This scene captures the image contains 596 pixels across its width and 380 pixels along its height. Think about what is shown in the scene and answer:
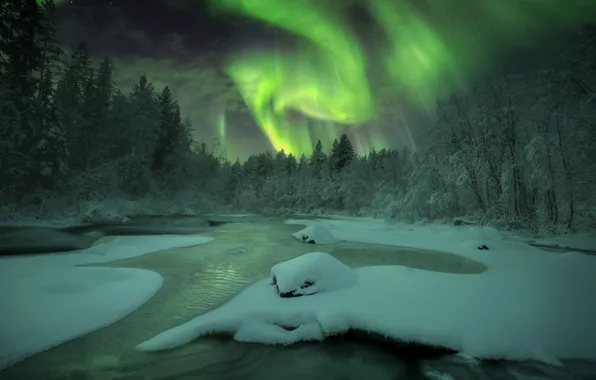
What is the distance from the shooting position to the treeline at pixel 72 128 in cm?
2473

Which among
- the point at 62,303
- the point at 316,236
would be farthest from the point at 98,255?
the point at 316,236

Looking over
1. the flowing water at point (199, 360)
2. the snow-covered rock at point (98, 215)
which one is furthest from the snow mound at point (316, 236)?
the snow-covered rock at point (98, 215)

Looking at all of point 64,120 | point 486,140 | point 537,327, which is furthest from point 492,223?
point 64,120

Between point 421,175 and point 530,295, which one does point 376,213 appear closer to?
point 421,175

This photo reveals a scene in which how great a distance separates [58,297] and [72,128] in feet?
117

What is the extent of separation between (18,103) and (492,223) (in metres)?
40.6

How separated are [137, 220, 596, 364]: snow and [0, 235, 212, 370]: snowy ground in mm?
2024

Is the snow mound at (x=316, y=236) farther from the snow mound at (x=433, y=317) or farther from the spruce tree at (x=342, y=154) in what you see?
the spruce tree at (x=342, y=154)

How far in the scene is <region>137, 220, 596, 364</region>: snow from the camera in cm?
577

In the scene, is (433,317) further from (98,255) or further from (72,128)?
(72,128)

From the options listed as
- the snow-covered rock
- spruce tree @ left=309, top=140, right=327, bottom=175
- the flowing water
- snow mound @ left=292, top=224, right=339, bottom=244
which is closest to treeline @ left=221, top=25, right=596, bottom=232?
snow mound @ left=292, top=224, right=339, bottom=244

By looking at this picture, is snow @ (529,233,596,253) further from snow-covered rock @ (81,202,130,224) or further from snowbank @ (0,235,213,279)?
snow-covered rock @ (81,202,130,224)

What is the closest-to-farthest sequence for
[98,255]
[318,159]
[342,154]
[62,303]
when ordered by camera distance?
1. [62,303]
2. [98,255]
3. [342,154]
4. [318,159]

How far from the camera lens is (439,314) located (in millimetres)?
6938
